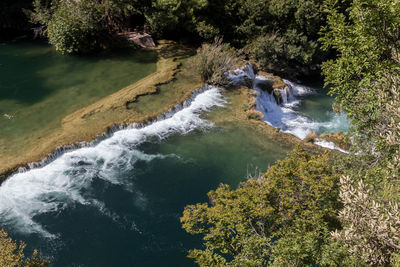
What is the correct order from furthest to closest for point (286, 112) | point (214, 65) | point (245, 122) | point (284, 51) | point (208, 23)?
point (208, 23) < point (284, 51) < point (286, 112) < point (214, 65) < point (245, 122)

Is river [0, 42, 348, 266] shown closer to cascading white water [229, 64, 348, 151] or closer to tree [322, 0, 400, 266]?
cascading white water [229, 64, 348, 151]

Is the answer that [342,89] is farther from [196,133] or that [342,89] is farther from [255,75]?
[255,75]

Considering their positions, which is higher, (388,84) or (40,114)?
(388,84)

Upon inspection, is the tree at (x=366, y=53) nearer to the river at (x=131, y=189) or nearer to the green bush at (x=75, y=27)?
the river at (x=131, y=189)

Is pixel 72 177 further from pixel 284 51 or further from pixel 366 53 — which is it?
pixel 284 51

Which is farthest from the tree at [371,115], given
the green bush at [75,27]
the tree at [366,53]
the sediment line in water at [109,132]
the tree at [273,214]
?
the green bush at [75,27]

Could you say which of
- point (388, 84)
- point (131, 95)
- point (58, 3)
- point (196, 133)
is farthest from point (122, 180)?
point (58, 3)

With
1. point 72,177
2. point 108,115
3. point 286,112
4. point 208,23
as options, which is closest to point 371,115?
point 72,177
